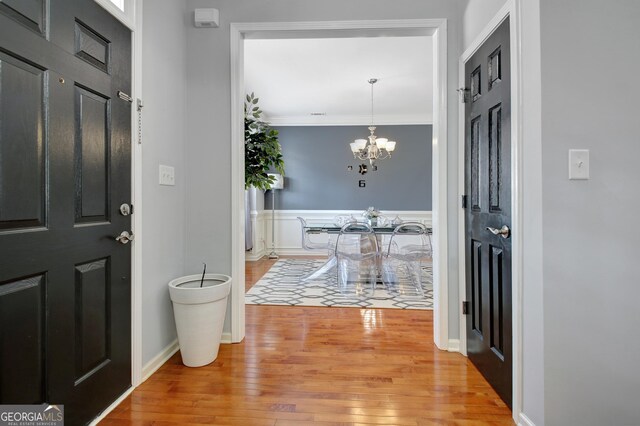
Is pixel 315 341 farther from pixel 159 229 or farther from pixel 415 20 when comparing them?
pixel 415 20

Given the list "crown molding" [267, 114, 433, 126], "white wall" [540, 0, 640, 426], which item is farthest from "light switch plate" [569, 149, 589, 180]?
"crown molding" [267, 114, 433, 126]

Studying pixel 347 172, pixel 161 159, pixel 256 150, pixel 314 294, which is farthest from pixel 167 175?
pixel 347 172

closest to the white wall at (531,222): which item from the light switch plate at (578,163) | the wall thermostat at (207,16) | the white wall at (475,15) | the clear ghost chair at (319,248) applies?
the light switch plate at (578,163)

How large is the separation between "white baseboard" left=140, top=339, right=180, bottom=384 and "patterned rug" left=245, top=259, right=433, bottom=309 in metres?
1.17

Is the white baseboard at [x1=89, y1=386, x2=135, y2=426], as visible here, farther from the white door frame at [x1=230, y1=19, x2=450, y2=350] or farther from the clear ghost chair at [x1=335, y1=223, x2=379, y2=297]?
the clear ghost chair at [x1=335, y1=223, x2=379, y2=297]

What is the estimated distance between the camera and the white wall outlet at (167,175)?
6.88 feet

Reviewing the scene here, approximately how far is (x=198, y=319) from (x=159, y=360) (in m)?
0.40

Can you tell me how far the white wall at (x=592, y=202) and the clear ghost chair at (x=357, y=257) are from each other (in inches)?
92.9

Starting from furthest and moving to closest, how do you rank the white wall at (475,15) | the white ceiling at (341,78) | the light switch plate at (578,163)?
1. the white ceiling at (341,78)
2. the white wall at (475,15)
3. the light switch plate at (578,163)

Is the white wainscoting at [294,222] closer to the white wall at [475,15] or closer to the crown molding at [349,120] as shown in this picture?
the crown molding at [349,120]

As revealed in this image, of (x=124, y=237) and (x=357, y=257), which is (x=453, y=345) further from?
(x=124, y=237)

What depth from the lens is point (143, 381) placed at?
189 cm

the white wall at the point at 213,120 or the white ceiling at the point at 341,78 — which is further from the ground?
the white ceiling at the point at 341,78

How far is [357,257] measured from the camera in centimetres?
377
